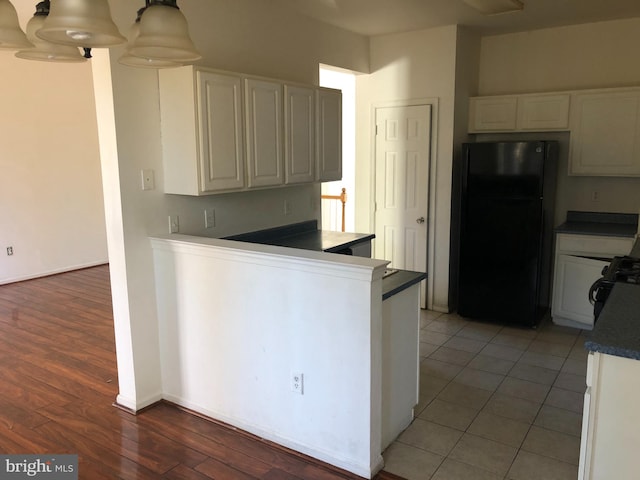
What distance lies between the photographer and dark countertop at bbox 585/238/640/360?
164 centimetres

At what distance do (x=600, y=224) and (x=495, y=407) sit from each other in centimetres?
237

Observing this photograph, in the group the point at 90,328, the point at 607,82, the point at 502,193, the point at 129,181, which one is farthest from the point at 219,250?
the point at 607,82

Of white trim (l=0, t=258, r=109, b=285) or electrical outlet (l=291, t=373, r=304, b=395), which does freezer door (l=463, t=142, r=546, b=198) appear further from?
white trim (l=0, t=258, r=109, b=285)

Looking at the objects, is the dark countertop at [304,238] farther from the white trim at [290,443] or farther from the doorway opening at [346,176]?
the doorway opening at [346,176]

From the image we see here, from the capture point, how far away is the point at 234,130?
10.3 ft

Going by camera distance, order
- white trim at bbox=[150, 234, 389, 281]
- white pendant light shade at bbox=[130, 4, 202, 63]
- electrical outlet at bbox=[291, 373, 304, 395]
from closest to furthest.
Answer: white pendant light shade at bbox=[130, 4, 202, 63], white trim at bbox=[150, 234, 389, 281], electrical outlet at bbox=[291, 373, 304, 395]

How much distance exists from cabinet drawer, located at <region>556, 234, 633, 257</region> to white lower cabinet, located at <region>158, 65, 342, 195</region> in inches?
90.3

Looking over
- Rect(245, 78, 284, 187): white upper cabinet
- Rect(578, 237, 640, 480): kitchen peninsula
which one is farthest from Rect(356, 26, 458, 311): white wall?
Rect(578, 237, 640, 480): kitchen peninsula

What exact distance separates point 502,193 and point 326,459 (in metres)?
2.84

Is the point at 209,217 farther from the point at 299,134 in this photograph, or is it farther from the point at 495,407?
the point at 495,407

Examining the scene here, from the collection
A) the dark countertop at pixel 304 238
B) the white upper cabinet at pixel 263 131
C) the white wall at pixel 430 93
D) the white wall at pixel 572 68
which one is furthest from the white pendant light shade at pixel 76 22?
the white wall at pixel 572 68

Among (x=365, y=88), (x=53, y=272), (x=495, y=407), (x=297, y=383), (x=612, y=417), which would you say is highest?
(x=365, y=88)

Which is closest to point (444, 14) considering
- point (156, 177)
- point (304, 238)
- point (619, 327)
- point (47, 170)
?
point (304, 238)

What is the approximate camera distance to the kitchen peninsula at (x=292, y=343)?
96.0 inches
